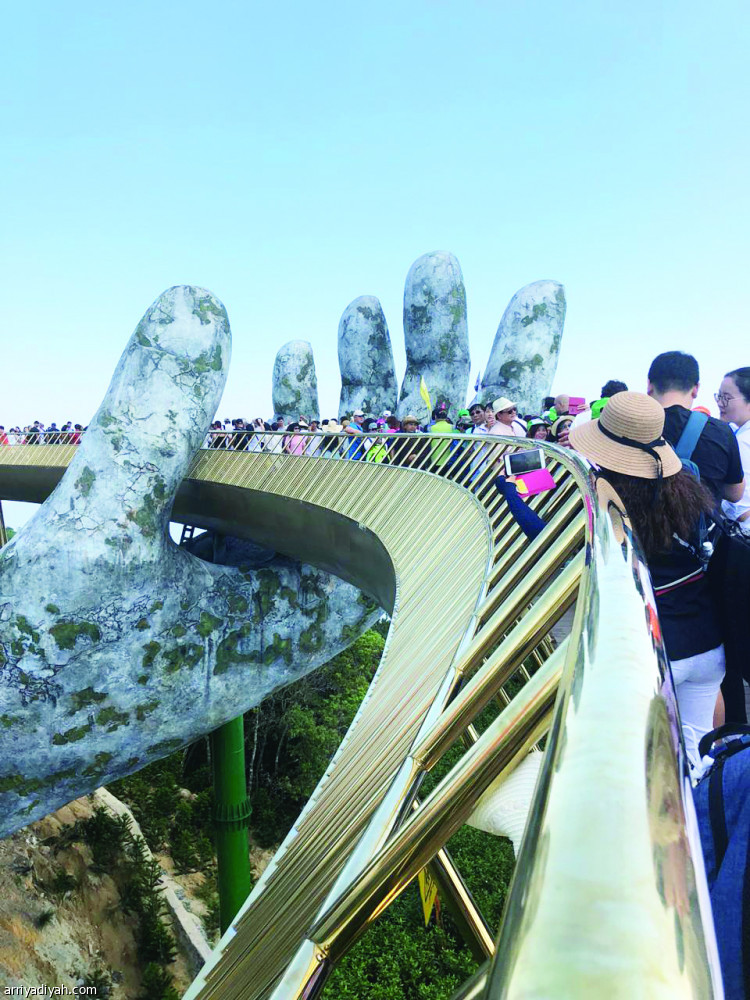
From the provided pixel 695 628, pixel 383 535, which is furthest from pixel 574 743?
pixel 383 535

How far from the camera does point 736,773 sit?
113 centimetres

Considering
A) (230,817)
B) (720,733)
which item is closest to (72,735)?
(230,817)

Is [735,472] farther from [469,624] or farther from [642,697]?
[642,697]

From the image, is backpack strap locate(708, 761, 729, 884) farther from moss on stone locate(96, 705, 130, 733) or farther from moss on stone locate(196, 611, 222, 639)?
moss on stone locate(196, 611, 222, 639)

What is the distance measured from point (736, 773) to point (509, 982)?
0.86m

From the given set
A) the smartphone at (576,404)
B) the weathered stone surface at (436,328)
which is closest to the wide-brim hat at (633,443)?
the smartphone at (576,404)

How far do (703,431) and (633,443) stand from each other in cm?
100

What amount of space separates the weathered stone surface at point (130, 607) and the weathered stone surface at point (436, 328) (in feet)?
31.5

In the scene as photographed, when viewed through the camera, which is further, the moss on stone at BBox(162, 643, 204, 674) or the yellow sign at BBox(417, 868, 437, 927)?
the moss on stone at BBox(162, 643, 204, 674)

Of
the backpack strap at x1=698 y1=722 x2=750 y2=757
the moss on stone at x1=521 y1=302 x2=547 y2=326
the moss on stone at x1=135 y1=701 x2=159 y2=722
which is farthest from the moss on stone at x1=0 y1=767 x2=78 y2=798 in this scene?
the moss on stone at x1=521 y1=302 x2=547 y2=326

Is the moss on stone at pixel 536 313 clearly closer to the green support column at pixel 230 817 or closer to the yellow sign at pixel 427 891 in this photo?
the green support column at pixel 230 817

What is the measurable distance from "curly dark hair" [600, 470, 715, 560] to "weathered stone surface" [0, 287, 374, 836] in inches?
271

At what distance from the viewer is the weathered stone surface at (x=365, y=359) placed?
2064 cm

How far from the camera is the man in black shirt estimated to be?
10.8ft
